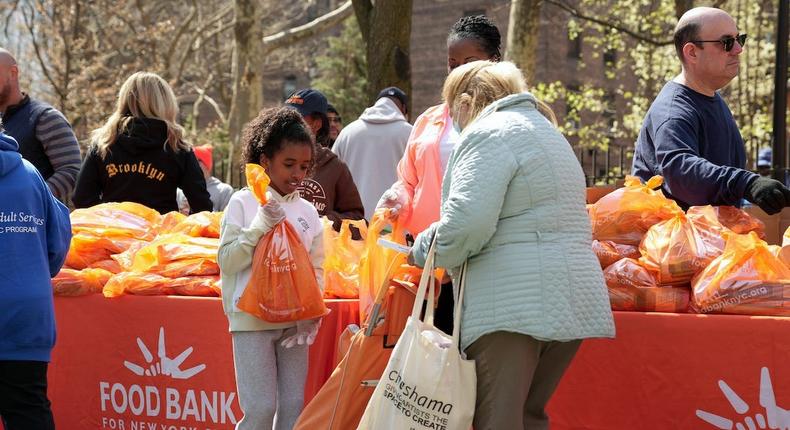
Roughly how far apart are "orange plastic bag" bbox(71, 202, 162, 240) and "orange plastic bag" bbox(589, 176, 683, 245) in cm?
269

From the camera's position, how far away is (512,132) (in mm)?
3529

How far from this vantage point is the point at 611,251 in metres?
4.78

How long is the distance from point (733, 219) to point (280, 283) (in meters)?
2.14

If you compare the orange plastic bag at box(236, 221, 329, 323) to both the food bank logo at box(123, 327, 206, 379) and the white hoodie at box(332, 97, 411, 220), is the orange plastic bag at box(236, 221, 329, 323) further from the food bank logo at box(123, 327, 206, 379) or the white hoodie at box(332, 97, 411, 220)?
the white hoodie at box(332, 97, 411, 220)

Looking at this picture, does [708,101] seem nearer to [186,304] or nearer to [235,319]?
[235,319]

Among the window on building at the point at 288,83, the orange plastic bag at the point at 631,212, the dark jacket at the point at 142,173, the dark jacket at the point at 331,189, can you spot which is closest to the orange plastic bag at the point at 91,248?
the dark jacket at the point at 142,173

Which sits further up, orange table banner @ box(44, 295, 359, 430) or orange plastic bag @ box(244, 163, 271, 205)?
orange plastic bag @ box(244, 163, 271, 205)

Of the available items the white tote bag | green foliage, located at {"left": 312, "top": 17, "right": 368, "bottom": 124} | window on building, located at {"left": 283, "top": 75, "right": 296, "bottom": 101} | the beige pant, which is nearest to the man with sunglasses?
the beige pant

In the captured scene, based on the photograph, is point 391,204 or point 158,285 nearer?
point 391,204

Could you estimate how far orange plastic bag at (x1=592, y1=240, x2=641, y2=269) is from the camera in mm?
4758

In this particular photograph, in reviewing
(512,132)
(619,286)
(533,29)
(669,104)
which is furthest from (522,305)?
(533,29)

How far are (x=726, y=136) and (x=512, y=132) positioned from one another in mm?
1973

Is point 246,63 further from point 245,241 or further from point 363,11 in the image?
point 245,241

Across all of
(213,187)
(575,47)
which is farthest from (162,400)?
(575,47)
